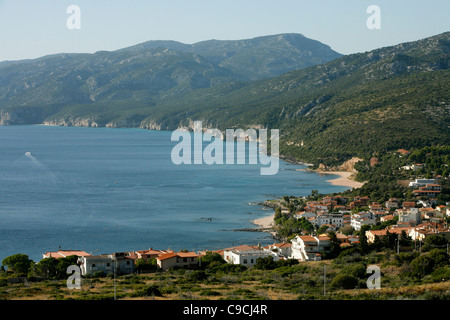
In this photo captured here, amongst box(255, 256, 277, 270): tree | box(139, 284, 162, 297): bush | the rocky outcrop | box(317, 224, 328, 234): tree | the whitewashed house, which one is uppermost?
the rocky outcrop

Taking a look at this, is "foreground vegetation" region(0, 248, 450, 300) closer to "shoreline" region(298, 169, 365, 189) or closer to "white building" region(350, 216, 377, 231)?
"white building" region(350, 216, 377, 231)

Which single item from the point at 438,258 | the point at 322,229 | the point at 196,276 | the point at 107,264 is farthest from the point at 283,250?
the point at 438,258

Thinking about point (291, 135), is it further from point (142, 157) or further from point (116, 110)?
point (116, 110)

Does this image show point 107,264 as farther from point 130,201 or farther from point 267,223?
point 130,201

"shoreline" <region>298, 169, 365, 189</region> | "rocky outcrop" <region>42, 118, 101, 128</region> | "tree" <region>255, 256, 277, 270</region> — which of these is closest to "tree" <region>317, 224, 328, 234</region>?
"tree" <region>255, 256, 277, 270</region>

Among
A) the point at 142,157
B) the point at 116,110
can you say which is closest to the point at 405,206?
the point at 142,157
